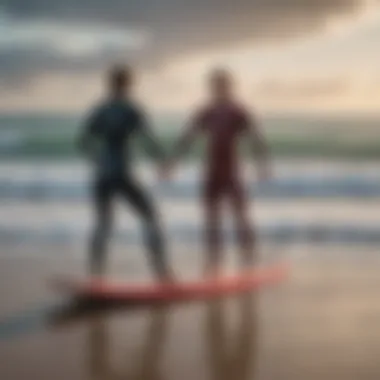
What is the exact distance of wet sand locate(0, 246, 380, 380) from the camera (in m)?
1.38

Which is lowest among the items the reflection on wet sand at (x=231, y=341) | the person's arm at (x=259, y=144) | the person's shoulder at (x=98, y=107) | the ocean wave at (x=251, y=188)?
the reflection on wet sand at (x=231, y=341)

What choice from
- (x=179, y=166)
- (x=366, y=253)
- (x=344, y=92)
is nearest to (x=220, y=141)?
(x=179, y=166)

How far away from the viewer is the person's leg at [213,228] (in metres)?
1.52

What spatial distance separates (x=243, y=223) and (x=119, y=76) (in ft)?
1.07

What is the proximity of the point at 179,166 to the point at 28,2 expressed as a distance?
378 millimetres

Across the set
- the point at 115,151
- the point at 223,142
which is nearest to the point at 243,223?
the point at 223,142

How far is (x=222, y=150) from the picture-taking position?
1521 millimetres

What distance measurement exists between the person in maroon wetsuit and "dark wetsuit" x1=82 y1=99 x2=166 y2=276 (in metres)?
0.07

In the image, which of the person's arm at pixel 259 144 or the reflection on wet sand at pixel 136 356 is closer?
the reflection on wet sand at pixel 136 356

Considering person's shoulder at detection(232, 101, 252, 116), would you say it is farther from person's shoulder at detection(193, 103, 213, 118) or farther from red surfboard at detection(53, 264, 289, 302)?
red surfboard at detection(53, 264, 289, 302)

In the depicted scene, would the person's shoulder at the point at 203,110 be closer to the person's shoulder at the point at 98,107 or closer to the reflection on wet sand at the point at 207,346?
the person's shoulder at the point at 98,107

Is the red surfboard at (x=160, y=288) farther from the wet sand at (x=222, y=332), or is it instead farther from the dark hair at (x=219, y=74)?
the dark hair at (x=219, y=74)

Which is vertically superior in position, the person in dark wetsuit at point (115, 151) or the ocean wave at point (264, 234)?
the person in dark wetsuit at point (115, 151)

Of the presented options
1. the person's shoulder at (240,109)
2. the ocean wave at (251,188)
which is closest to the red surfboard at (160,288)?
the ocean wave at (251,188)
